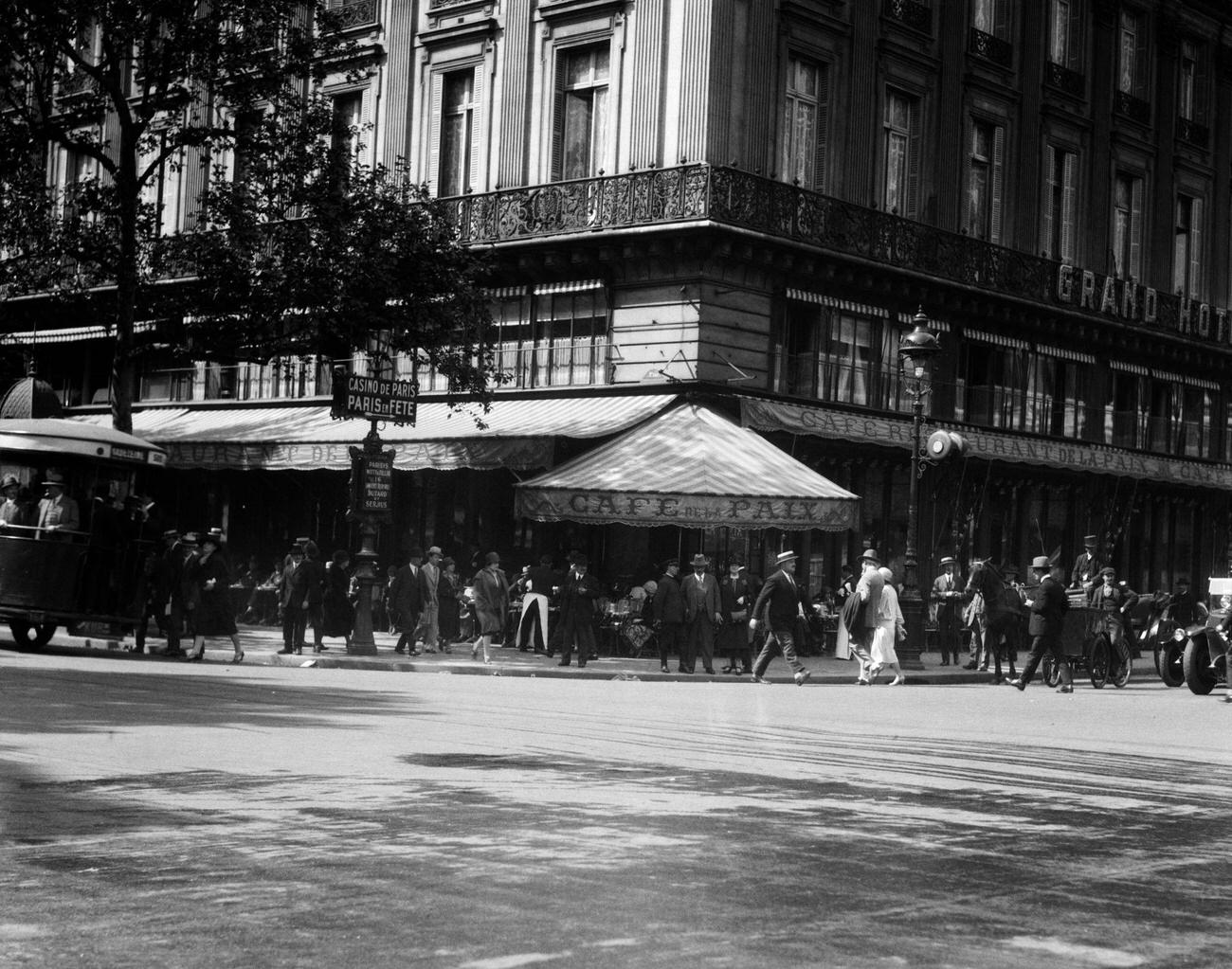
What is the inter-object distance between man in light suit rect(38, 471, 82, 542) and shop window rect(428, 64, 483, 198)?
461 inches

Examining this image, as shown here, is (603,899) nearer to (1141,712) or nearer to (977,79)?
(1141,712)

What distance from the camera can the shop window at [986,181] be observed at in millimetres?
32959

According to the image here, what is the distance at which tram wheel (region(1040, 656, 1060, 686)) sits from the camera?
2288cm

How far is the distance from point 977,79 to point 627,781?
25.6 meters

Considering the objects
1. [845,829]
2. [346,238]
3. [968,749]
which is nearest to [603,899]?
[845,829]

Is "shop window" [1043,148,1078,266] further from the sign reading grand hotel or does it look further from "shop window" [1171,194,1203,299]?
"shop window" [1171,194,1203,299]

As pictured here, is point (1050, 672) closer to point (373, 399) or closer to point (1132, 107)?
point (373, 399)

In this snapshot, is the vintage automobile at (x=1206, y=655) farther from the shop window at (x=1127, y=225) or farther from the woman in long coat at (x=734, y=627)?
the shop window at (x=1127, y=225)

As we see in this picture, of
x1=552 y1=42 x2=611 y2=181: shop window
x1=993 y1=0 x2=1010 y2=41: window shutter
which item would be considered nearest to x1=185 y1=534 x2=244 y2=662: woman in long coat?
x1=552 y1=42 x2=611 y2=181: shop window

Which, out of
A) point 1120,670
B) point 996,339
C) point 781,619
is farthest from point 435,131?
point 1120,670

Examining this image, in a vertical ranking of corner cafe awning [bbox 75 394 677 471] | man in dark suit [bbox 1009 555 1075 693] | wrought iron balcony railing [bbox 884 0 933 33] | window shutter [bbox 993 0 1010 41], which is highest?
window shutter [bbox 993 0 1010 41]

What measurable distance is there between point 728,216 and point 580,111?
392 centimetres

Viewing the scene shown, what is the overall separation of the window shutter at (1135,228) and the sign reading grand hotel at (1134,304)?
0.51 m

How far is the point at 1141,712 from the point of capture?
18.2 m
